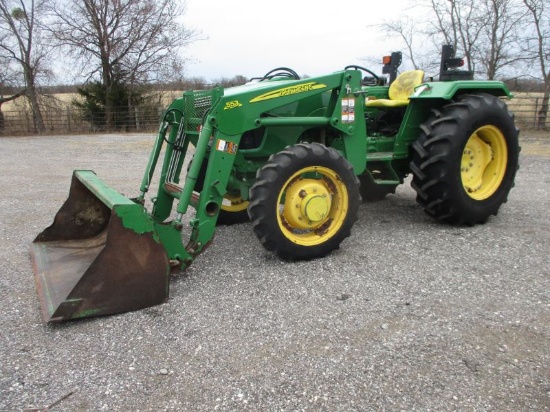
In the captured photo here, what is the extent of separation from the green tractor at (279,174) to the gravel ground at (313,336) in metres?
0.23

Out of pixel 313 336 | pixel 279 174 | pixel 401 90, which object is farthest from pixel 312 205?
pixel 401 90

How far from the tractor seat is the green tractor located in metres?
0.01

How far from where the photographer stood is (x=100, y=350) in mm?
2545

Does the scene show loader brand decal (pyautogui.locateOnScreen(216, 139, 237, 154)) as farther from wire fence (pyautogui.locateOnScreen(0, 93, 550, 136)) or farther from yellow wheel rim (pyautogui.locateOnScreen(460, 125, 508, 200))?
wire fence (pyautogui.locateOnScreen(0, 93, 550, 136))

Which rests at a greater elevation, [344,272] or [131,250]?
[131,250]

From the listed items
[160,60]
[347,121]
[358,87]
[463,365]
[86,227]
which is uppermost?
[160,60]

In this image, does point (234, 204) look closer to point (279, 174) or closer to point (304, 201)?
point (304, 201)

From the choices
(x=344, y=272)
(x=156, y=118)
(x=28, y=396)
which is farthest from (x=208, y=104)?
(x=156, y=118)

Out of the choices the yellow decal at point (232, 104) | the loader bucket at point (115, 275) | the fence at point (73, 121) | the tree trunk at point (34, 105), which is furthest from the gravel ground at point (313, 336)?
the tree trunk at point (34, 105)

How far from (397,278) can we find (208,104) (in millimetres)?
2044

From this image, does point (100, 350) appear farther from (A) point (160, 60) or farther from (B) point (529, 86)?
(A) point (160, 60)

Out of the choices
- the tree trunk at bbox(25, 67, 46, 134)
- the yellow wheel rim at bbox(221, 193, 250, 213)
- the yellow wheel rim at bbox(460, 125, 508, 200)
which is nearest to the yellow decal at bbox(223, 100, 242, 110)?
the yellow wheel rim at bbox(221, 193, 250, 213)

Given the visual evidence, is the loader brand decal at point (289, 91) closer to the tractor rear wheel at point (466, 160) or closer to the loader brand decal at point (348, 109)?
the loader brand decal at point (348, 109)

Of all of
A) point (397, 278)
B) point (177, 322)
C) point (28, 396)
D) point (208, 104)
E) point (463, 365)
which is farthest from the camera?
point (208, 104)
